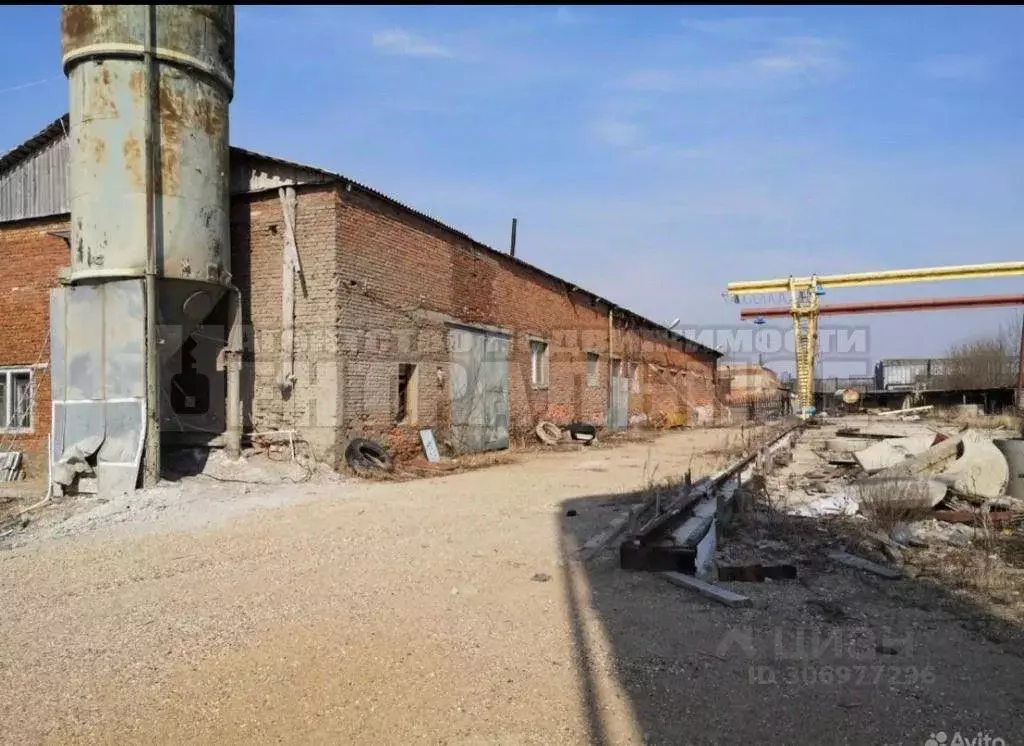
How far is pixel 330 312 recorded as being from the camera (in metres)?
11.1

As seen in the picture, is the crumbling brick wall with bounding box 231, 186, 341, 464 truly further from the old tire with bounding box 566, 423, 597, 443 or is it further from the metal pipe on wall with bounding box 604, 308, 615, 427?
the metal pipe on wall with bounding box 604, 308, 615, 427

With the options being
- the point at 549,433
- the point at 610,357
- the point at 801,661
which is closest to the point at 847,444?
the point at 549,433

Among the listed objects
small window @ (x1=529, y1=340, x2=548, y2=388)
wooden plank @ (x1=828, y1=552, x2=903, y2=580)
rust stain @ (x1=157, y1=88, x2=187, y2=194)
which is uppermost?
rust stain @ (x1=157, y1=88, x2=187, y2=194)

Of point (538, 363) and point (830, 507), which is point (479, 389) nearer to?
point (538, 363)

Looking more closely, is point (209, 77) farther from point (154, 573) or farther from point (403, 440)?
point (154, 573)

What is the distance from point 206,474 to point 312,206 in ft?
14.4

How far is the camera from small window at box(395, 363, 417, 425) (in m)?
13.1

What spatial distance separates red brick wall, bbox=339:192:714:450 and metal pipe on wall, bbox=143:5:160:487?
9.06ft

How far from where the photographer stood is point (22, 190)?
1291 centimetres

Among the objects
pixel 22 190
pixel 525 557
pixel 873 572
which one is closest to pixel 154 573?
pixel 525 557

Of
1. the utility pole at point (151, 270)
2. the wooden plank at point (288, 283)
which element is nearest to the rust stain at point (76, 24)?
the utility pole at point (151, 270)

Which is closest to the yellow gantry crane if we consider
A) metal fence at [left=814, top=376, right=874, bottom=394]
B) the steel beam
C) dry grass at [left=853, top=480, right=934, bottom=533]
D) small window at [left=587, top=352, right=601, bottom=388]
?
the steel beam

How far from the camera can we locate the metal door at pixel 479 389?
14.6 meters

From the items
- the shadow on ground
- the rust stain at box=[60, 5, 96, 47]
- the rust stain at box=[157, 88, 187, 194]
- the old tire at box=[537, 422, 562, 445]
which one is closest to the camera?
Result: the shadow on ground
